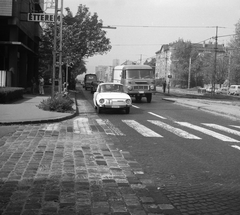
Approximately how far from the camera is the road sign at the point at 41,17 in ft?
81.3

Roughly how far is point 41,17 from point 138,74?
7888mm

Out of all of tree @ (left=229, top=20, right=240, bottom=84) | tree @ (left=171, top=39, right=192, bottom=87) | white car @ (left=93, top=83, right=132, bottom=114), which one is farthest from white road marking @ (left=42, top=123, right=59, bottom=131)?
tree @ (left=171, top=39, right=192, bottom=87)

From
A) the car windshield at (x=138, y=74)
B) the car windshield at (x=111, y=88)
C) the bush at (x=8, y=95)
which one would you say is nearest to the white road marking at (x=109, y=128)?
the car windshield at (x=111, y=88)

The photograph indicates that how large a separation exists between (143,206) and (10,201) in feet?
5.45

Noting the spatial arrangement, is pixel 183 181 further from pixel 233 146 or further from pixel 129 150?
pixel 233 146

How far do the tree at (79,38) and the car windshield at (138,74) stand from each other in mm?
12616

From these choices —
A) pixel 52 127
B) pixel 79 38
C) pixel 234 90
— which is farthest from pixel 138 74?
pixel 234 90

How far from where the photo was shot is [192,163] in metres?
7.17

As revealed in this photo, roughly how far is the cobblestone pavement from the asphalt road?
287mm

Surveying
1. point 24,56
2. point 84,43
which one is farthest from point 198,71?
point 24,56

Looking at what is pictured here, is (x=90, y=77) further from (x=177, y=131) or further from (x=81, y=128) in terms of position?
(x=177, y=131)

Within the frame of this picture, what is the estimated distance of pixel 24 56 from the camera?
3219cm

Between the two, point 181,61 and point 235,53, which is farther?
point 181,61

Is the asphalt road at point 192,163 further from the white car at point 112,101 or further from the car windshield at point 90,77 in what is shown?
the car windshield at point 90,77
